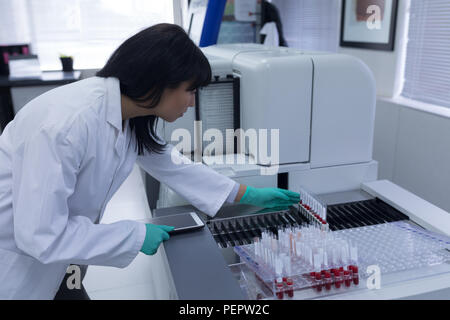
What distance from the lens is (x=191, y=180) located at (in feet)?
3.93

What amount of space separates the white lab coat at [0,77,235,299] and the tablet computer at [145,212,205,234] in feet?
0.46

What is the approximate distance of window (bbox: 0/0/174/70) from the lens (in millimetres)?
3814

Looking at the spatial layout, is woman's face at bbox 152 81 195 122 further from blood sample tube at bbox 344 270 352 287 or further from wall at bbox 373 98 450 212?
wall at bbox 373 98 450 212

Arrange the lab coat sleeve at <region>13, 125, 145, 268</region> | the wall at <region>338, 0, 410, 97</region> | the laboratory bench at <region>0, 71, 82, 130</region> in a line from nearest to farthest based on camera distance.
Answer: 1. the lab coat sleeve at <region>13, 125, 145, 268</region>
2. the wall at <region>338, 0, 410, 97</region>
3. the laboratory bench at <region>0, 71, 82, 130</region>

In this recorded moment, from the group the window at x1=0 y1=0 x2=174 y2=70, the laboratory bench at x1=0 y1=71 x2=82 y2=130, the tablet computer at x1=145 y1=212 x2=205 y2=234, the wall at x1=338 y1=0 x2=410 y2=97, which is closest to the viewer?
the tablet computer at x1=145 y1=212 x2=205 y2=234

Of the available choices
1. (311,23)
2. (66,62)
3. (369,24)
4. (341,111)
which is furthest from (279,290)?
(66,62)

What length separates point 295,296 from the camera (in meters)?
0.81

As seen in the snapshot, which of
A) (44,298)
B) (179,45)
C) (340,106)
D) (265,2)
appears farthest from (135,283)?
(265,2)

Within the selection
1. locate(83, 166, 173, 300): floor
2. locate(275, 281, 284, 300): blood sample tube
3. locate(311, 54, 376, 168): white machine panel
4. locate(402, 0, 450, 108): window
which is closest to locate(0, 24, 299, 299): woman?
locate(275, 281, 284, 300): blood sample tube

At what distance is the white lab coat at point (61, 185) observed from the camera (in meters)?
0.74

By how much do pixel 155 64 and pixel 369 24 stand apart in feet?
7.00

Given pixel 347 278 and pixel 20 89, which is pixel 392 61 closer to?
pixel 347 278

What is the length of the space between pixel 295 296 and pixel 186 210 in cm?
50

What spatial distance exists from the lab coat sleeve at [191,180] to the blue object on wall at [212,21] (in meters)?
1.04
